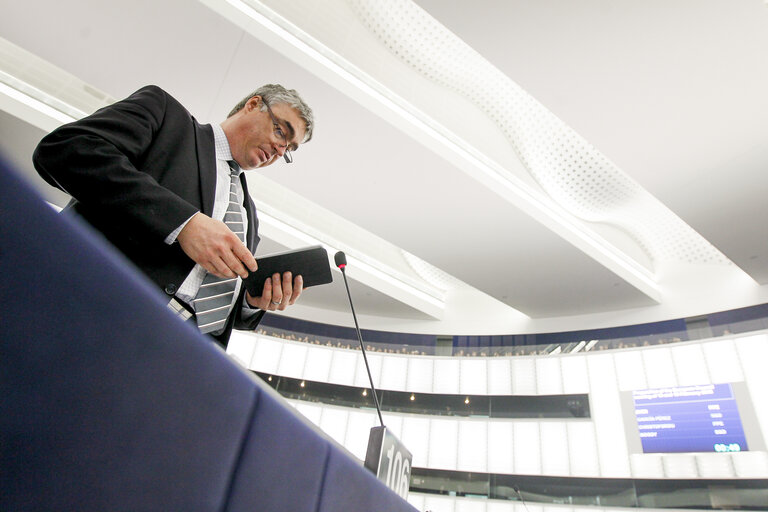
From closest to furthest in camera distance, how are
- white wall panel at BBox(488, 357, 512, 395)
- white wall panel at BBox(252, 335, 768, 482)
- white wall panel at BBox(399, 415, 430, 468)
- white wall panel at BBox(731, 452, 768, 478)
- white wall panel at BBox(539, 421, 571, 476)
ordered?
white wall panel at BBox(731, 452, 768, 478) < white wall panel at BBox(252, 335, 768, 482) < white wall panel at BBox(539, 421, 571, 476) < white wall panel at BBox(399, 415, 430, 468) < white wall panel at BBox(488, 357, 512, 395)

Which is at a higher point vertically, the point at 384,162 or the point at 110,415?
the point at 384,162

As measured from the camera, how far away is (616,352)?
254 inches

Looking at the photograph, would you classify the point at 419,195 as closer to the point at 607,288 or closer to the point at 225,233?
the point at 607,288

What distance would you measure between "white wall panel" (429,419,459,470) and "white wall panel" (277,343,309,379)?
2.39m

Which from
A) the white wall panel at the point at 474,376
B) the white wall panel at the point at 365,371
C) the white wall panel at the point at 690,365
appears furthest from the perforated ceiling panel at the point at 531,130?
the white wall panel at the point at 365,371

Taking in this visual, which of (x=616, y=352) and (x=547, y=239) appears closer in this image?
(x=547, y=239)

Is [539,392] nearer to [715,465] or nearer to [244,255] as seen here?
[715,465]

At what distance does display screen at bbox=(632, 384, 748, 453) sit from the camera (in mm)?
5324

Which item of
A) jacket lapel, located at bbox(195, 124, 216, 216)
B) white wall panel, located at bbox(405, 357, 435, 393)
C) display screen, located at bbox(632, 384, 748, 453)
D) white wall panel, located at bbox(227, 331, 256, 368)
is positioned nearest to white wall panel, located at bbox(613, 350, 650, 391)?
display screen, located at bbox(632, 384, 748, 453)

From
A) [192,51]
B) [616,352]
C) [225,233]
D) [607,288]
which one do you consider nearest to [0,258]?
[225,233]

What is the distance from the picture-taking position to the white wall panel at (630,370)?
20.0 feet

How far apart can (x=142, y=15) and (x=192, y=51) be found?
449 millimetres

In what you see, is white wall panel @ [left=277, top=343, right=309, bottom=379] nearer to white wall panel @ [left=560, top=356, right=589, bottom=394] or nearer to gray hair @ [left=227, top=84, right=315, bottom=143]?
white wall panel @ [left=560, top=356, right=589, bottom=394]

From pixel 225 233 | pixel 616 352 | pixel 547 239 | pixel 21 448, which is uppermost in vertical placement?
pixel 547 239
